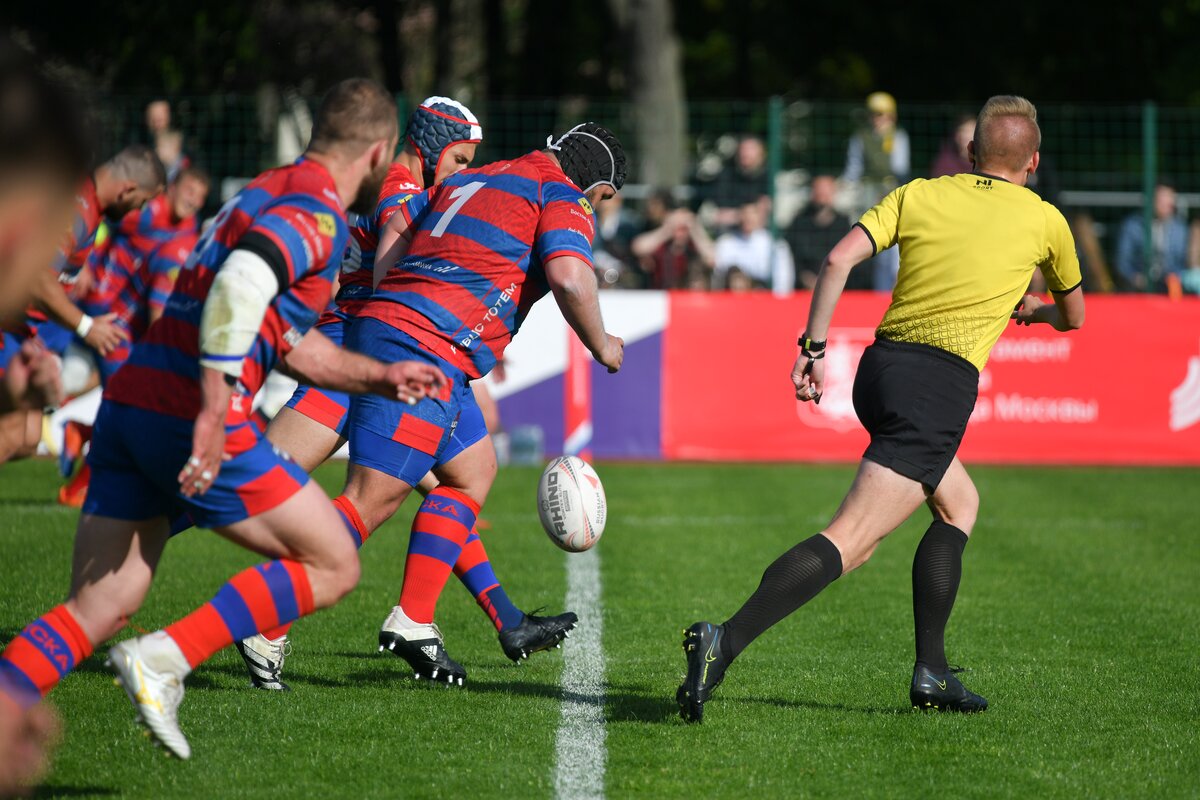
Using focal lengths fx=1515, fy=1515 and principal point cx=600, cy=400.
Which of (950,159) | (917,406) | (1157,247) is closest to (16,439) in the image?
(917,406)

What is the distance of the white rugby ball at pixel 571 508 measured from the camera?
599cm

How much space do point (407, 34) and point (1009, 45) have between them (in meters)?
14.5

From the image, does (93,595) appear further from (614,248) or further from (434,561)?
(614,248)

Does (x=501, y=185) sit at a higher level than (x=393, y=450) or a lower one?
higher

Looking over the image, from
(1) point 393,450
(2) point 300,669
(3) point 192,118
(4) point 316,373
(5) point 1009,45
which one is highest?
(5) point 1009,45

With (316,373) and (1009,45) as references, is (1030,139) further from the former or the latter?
(1009,45)

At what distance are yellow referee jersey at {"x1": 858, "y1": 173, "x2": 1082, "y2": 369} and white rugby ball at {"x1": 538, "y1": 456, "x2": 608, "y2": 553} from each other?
142cm

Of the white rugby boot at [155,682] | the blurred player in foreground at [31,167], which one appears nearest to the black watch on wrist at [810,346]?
the white rugby boot at [155,682]

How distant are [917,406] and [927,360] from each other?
0.63 feet

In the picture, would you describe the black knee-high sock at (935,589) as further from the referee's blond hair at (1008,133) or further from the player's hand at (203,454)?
the player's hand at (203,454)

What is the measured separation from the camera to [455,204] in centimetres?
565

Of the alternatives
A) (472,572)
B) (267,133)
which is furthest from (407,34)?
(472,572)

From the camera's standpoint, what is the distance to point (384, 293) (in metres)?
5.63

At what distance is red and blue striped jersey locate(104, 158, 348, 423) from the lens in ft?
13.6
